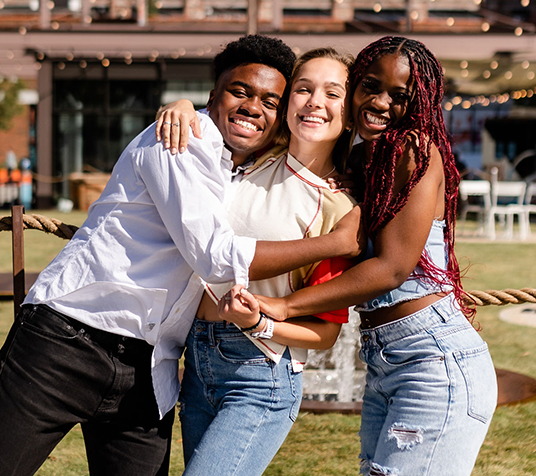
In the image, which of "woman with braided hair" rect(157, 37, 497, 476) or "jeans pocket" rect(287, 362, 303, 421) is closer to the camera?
"woman with braided hair" rect(157, 37, 497, 476)

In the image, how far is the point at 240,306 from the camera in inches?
76.2

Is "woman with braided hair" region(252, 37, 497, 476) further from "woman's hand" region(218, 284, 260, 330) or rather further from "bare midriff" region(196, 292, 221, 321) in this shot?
"bare midriff" region(196, 292, 221, 321)

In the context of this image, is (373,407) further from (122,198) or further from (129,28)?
(129,28)

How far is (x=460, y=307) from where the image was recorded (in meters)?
2.20

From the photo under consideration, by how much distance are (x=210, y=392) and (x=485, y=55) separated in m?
18.7

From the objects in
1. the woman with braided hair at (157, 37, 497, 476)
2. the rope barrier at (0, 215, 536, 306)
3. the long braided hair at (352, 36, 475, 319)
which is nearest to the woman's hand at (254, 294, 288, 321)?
the woman with braided hair at (157, 37, 497, 476)

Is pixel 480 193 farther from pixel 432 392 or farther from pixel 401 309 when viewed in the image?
pixel 432 392

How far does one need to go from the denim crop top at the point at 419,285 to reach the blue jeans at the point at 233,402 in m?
0.33

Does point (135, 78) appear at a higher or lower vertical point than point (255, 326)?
higher

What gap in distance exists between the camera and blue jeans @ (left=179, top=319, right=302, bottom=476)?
2.02 metres

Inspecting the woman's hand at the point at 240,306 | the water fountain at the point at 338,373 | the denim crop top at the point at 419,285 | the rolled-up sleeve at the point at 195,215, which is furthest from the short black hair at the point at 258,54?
the water fountain at the point at 338,373

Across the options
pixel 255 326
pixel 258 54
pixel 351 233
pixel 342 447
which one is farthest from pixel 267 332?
pixel 342 447

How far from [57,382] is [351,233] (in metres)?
0.96

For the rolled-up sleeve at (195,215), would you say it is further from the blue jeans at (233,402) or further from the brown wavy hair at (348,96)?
the brown wavy hair at (348,96)
